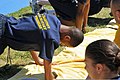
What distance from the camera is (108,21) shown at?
5.92m

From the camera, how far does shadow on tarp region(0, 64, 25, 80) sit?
403cm

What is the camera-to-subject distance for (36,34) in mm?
3623

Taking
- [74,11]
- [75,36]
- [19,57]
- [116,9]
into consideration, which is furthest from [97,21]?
[116,9]

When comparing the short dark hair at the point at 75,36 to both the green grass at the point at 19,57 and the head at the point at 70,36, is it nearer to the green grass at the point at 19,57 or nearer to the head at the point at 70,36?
the head at the point at 70,36

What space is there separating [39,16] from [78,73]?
702mm

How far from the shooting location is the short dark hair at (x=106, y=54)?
8.00 feet

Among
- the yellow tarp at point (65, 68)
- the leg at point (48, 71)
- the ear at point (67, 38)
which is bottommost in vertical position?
the yellow tarp at point (65, 68)

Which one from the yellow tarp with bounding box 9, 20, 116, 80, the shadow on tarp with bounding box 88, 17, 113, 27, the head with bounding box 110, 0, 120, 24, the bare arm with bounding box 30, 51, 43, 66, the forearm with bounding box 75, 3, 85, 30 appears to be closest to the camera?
the head with bounding box 110, 0, 120, 24

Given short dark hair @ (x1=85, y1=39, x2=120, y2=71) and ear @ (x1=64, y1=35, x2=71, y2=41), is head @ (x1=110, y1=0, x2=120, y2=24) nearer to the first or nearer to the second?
ear @ (x1=64, y1=35, x2=71, y2=41)

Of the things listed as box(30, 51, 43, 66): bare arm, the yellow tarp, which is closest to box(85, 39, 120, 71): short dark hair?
the yellow tarp

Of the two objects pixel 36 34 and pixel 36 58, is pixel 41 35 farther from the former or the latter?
pixel 36 58

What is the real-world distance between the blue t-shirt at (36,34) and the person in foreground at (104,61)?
1.06 meters

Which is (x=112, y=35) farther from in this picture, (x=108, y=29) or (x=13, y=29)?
(x=13, y=29)

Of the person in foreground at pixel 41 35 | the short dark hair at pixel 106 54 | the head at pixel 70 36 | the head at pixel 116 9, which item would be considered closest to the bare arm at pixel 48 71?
the person in foreground at pixel 41 35
